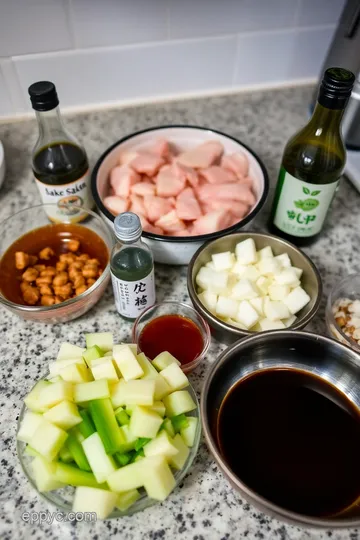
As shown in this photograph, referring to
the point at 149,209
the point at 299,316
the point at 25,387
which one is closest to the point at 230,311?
the point at 299,316

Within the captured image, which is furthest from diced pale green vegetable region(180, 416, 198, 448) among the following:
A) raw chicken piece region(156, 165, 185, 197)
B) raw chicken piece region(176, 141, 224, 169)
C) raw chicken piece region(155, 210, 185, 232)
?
raw chicken piece region(176, 141, 224, 169)

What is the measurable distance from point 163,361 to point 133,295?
0.53 ft

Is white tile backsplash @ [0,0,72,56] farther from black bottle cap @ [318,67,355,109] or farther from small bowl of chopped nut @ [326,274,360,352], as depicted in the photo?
small bowl of chopped nut @ [326,274,360,352]

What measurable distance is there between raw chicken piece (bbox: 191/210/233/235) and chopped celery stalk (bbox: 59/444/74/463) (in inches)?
20.6

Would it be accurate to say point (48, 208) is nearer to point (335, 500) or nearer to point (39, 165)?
point (39, 165)

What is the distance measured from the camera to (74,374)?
731 mm

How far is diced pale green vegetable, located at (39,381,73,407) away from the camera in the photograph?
27.1 inches

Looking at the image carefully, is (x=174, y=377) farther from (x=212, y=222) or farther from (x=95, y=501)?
(x=212, y=222)

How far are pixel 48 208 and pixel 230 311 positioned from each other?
494mm

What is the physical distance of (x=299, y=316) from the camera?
907mm

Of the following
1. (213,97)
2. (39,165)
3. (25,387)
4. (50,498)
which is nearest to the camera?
(50,498)

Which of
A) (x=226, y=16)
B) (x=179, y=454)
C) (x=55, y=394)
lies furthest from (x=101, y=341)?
(x=226, y=16)

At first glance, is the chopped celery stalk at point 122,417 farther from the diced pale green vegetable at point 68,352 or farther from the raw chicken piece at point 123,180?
the raw chicken piece at point 123,180

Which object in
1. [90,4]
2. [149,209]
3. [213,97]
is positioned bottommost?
[213,97]
